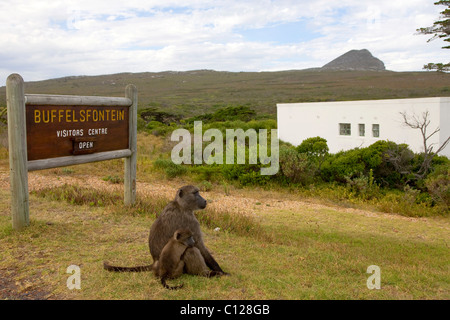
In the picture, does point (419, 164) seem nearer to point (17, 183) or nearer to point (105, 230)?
point (105, 230)

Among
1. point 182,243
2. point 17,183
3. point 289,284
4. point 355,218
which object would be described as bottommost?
point 355,218

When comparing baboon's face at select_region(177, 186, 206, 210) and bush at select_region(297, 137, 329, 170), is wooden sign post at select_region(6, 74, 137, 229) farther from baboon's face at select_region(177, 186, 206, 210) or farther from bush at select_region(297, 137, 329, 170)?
bush at select_region(297, 137, 329, 170)

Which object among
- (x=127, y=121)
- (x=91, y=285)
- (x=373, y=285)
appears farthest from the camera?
(x=127, y=121)

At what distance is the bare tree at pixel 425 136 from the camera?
1477cm

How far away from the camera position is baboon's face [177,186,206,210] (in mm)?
4793

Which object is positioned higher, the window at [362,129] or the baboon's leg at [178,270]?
the window at [362,129]

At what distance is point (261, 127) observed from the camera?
2875 centimetres

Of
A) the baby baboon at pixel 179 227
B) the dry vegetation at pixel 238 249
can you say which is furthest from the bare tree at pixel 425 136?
the baby baboon at pixel 179 227

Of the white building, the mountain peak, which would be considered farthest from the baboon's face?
the mountain peak

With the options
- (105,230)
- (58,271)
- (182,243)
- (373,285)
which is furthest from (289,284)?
(105,230)

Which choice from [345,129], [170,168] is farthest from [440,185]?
[345,129]

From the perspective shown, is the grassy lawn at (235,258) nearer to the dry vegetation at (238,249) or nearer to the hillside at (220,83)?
the dry vegetation at (238,249)

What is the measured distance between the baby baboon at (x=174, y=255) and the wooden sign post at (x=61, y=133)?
3.03 metres

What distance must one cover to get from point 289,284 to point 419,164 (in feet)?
41.6
